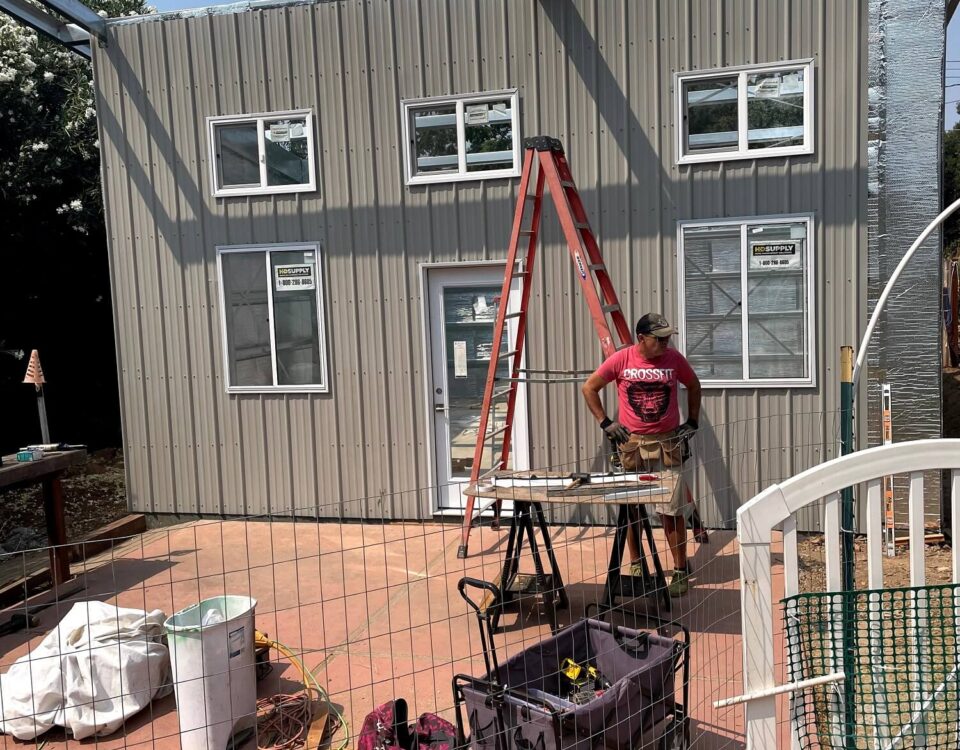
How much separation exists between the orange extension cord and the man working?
2.13 metres

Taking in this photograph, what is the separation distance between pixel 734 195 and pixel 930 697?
432 cm

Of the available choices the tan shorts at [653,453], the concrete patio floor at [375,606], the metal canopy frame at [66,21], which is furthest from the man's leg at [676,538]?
the metal canopy frame at [66,21]

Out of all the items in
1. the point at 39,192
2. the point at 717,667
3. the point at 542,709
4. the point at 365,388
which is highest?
the point at 39,192

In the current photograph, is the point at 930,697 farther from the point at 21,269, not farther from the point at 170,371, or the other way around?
the point at 21,269

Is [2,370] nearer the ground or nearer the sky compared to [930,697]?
nearer the sky

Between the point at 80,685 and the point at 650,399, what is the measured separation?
3.58m

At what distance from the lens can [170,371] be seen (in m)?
7.88

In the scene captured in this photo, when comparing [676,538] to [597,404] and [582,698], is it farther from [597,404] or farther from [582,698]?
[582,698]

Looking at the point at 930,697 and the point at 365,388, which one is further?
the point at 365,388

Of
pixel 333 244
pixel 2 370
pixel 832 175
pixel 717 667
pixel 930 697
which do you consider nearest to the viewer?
pixel 930 697

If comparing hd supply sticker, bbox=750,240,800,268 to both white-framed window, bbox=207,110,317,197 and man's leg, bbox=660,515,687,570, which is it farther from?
white-framed window, bbox=207,110,317,197

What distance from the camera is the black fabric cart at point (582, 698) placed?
3.21 m

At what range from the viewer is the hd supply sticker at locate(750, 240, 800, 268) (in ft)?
21.3

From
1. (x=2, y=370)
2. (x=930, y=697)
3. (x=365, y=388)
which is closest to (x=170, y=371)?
(x=365, y=388)
